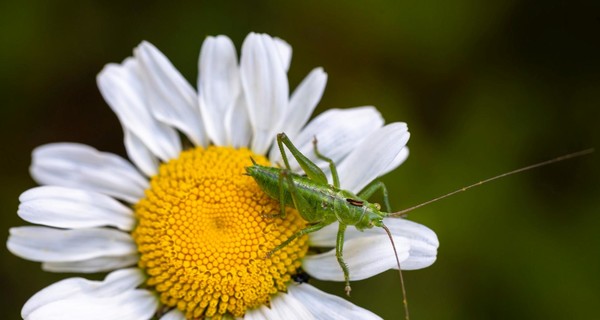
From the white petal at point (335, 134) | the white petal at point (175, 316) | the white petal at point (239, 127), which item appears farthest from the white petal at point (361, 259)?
the white petal at point (239, 127)

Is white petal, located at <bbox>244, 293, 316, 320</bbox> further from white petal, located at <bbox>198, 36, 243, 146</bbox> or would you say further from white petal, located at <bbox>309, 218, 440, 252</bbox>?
white petal, located at <bbox>198, 36, 243, 146</bbox>

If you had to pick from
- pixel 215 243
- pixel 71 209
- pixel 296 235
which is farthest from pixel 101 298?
pixel 296 235

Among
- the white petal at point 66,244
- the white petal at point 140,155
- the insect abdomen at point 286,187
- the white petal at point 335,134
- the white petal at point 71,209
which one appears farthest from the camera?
the white petal at point 140,155

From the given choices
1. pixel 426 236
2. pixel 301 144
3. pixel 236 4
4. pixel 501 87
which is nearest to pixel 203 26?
pixel 236 4

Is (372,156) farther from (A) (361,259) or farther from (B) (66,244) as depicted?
(B) (66,244)

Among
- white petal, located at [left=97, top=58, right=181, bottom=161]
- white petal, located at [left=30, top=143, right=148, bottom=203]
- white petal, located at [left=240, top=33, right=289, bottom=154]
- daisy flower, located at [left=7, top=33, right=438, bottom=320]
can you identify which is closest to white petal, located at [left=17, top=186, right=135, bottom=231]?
daisy flower, located at [left=7, top=33, right=438, bottom=320]

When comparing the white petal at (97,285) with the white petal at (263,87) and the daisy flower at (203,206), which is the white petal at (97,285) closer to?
the daisy flower at (203,206)

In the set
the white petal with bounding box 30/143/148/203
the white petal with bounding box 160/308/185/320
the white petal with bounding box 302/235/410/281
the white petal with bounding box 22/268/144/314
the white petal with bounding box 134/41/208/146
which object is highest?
the white petal with bounding box 134/41/208/146
